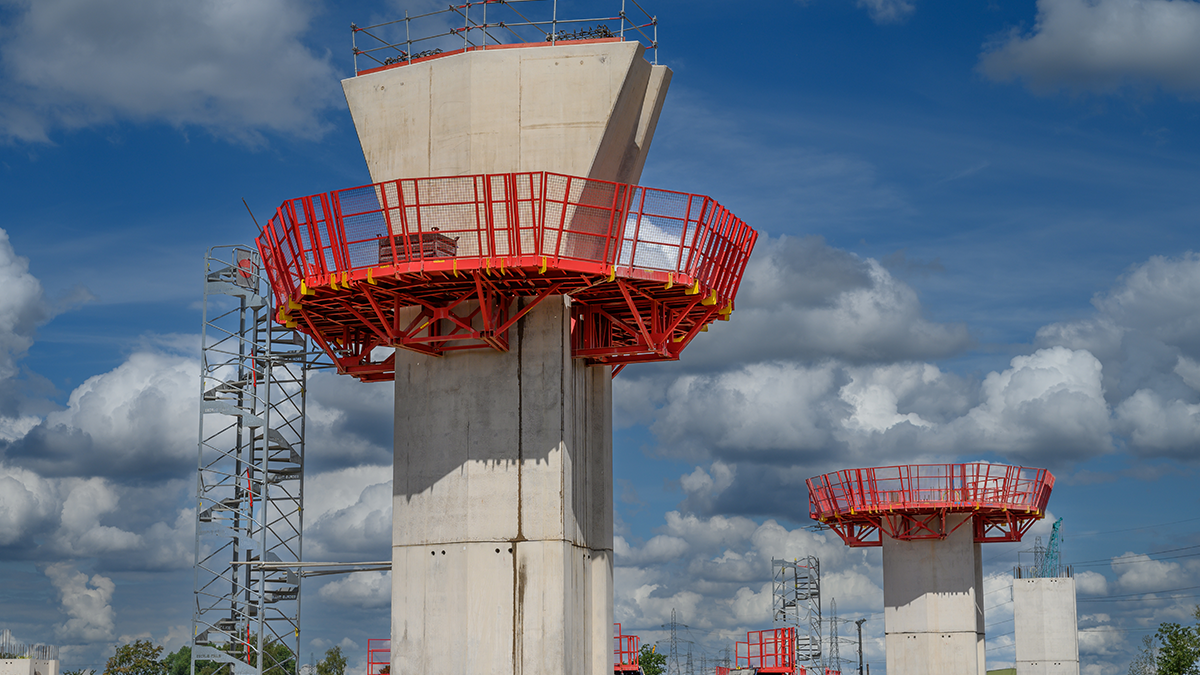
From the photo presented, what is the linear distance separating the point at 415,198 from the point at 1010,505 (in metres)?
31.8

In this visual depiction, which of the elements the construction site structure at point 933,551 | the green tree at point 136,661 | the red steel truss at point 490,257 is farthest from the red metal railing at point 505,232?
the green tree at point 136,661

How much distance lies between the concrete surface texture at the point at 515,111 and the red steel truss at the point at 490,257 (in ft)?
2.93

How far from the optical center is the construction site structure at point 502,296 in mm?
25172

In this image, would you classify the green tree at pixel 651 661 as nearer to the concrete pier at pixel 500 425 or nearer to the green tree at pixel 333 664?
the green tree at pixel 333 664

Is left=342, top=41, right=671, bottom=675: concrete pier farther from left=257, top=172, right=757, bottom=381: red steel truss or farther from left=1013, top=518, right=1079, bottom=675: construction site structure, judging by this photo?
left=1013, top=518, right=1079, bottom=675: construction site structure

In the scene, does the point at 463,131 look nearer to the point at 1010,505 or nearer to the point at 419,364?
the point at 419,364

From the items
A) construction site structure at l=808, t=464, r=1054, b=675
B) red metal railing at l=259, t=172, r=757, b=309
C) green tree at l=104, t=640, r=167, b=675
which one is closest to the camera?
red metal railing at l=259, t=172, r=757, b=309

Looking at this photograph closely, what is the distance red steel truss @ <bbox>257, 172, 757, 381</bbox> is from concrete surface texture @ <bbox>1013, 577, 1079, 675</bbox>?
148 ft

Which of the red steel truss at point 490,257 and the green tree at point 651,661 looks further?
the green tree at point 651,661

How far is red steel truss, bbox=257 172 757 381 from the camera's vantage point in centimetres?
2459

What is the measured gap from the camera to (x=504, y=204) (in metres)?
25.2

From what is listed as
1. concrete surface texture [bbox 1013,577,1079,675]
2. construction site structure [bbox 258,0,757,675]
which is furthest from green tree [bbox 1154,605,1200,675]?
construction site structure [bbox 258,0,757,675]

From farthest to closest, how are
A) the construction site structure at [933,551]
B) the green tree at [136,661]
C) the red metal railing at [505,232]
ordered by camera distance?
the green tree at [136,661] → the construction site structure at [933,551] → the red metal railing at [505,232]

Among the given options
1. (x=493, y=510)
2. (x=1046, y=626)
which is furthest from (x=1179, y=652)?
(x=493, y=510)
